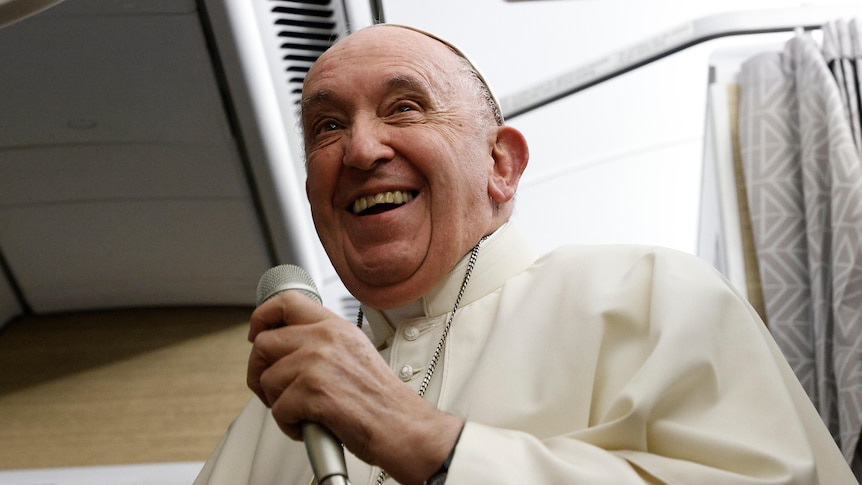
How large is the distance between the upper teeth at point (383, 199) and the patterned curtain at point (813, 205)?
0.84m

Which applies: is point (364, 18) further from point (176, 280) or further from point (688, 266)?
point (688, 266)

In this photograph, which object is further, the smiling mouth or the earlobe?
the earlobe

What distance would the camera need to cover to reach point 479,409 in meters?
1.14

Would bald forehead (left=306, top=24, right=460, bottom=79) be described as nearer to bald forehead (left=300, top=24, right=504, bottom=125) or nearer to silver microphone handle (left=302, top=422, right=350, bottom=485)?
bald forehead (left=300, top=24, right=504, bottom=125)

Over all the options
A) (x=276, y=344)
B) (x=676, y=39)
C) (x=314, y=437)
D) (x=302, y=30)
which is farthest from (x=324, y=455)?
(x=676, y=39)

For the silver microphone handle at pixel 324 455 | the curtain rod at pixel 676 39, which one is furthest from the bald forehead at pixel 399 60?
the curtain rod at pixel 676 39

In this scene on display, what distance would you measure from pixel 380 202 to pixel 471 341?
0.21 m

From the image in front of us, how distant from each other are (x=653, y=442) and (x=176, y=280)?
1.83 metres

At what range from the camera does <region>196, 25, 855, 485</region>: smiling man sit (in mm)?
945

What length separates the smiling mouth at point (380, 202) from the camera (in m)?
1.26

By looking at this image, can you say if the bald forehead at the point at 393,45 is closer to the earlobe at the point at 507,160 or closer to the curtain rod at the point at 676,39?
the earlobe at the point at 507,160

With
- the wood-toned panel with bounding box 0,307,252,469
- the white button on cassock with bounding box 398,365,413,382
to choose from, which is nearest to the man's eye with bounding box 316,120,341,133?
the white button on cassock with bounding box 398,365,413,382

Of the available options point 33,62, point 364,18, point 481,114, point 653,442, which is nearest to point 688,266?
point 653,442

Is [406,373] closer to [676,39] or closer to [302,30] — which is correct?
[302,30]
